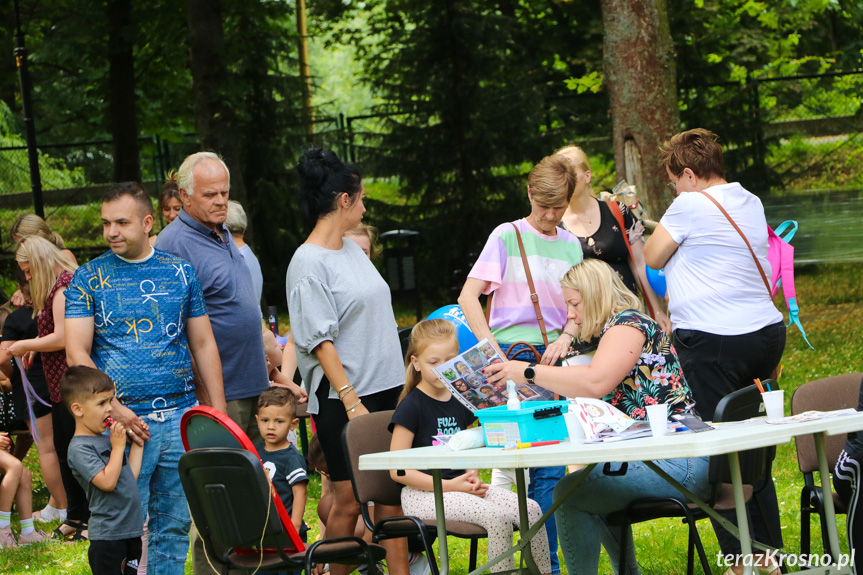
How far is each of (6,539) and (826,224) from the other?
11.5 m

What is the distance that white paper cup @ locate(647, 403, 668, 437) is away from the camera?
340 cm

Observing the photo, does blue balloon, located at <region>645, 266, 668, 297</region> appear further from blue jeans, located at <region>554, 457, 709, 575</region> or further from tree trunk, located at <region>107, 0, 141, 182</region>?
tree trunk, located at <region>107, 0, 141, 182</region>

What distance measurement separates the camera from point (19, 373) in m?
6.88

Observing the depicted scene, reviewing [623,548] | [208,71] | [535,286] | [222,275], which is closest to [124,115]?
[208,71]

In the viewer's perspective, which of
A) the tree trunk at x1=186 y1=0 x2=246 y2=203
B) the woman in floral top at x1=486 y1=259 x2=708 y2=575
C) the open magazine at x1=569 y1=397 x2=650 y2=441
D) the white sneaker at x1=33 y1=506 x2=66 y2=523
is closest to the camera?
the open magazine at x1=569 y1=397 x2=650 y2=441

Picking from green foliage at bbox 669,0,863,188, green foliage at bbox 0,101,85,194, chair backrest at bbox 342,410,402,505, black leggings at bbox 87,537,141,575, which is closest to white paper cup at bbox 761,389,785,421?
chair backrest at bbox 342,410,402,505

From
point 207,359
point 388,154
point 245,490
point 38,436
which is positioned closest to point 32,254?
point 38,436

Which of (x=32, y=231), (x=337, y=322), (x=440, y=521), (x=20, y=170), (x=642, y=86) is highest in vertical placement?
(x=20, y=170)

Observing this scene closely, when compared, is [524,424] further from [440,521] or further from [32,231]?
[32,231]

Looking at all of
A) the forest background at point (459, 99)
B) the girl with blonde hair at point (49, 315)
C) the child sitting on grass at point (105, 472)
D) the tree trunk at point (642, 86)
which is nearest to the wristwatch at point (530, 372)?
the child sitting on grass at point (105, 472)

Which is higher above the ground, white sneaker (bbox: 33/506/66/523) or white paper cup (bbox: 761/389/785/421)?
white paper cup (bbox: 761/389/785/421)

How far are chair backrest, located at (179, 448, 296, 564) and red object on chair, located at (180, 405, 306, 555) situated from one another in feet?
0.11

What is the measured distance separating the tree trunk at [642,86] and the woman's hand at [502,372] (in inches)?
231

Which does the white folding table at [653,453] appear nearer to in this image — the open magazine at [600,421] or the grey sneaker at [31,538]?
the open magazine at [600,421]
